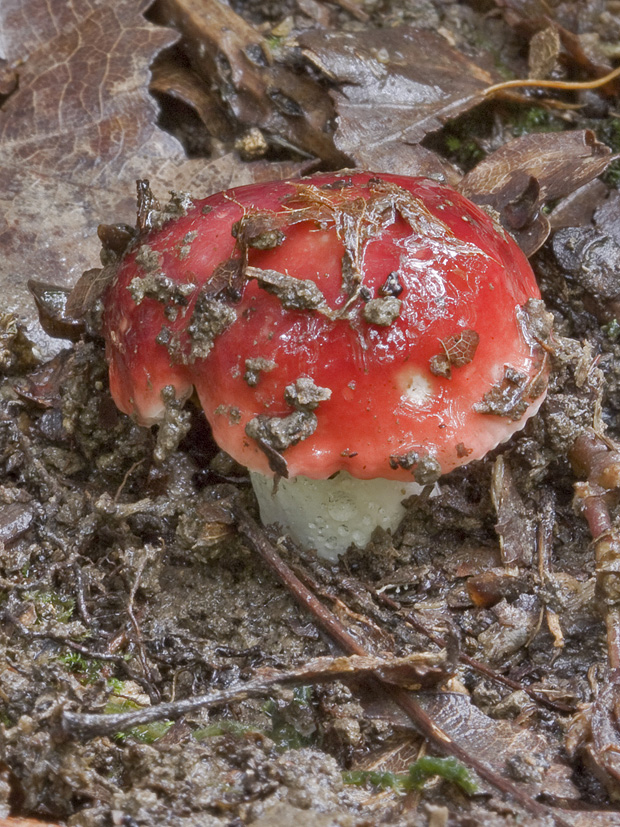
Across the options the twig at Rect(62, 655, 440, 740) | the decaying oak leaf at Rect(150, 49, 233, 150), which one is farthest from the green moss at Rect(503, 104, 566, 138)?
the twig at Rect(62, 655, 440, 740)

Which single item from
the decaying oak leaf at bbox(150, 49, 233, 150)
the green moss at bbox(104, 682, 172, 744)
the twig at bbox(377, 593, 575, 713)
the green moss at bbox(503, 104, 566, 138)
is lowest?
the green moss at bbox(104, 682, 172, 744)

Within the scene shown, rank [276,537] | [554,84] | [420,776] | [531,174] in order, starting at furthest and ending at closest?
[554,84] < [531,174] < [276,537] < [420,776]

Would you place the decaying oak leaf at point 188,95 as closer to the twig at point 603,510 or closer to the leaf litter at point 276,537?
the leaf litter at point 276,537

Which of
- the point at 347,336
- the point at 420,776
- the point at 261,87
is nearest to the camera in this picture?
the point at 420,776

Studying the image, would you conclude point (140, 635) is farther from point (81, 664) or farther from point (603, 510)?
point (603, 510)

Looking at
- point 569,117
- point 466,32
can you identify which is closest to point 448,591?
point 569,117

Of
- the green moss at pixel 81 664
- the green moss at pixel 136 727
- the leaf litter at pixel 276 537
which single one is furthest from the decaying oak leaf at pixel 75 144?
the green moss at pixel 136 727

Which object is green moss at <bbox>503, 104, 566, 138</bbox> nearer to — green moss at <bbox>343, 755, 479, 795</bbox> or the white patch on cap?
the white patch on cap

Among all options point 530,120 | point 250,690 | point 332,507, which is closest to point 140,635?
point 250,690
